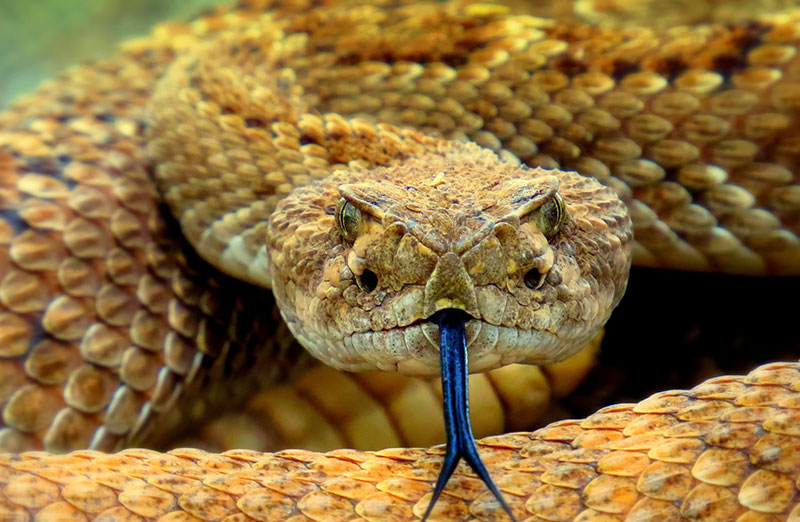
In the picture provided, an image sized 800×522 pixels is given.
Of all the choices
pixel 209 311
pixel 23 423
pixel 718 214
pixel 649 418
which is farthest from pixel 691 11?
pixel 23 423

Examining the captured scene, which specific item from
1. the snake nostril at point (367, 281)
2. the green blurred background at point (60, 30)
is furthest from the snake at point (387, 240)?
the green blurred background at point (60, 30)

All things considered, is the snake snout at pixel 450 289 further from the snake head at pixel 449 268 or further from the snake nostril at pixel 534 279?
the snake nostril at pixel 534 279

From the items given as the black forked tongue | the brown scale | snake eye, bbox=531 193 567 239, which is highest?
snake eye, bbox=531 193 567 239

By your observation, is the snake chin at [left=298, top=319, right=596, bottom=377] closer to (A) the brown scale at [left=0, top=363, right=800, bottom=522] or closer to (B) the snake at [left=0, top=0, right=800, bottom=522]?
(B) the snake at [left=0, top=0, right=800, bottom=522]

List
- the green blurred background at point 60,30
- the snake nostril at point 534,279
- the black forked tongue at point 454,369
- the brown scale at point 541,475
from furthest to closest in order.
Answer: the green blurred background at point 60,30
the snake nostril at point 534,279
the black forked tongue at point 454,369
the brown scale at point 541,475

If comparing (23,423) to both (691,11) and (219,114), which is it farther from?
(691,11)

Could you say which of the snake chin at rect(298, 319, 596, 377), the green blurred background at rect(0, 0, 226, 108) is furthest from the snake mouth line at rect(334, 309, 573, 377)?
the green blurred background at rect(0, 0, 226, 108)

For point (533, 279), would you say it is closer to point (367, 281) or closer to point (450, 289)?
point (450, 289)

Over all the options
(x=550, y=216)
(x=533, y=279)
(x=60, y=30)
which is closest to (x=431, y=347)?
(x=533, y=279)
